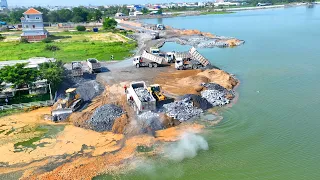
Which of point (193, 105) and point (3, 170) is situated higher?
point (193, 105)

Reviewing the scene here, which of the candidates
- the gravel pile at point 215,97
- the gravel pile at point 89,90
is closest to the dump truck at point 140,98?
the gravel pile at point 89,90

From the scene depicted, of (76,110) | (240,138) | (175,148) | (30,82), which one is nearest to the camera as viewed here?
(175,148)

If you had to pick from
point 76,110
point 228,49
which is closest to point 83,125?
point 76,110

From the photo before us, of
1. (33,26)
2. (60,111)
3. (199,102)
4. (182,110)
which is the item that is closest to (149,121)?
(182,110)

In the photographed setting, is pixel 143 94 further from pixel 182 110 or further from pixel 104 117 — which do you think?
pixel 104 117

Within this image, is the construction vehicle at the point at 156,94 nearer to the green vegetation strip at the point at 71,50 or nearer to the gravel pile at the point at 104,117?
the gravel pile at the point at 104,117

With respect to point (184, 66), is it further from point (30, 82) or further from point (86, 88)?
point (30, 82)
